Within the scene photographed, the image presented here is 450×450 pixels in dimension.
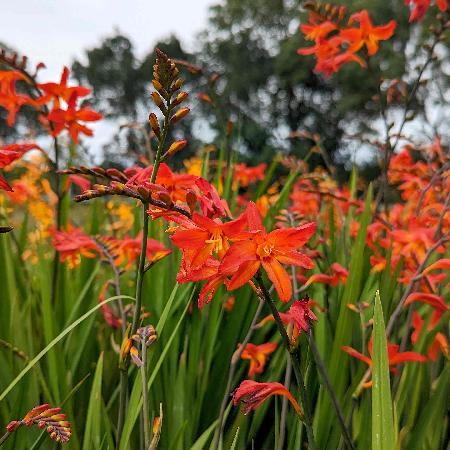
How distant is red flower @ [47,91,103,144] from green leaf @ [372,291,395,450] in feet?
3.72

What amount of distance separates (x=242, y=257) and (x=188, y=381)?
2.52 ft

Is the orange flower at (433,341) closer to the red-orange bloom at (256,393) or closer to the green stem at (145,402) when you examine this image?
the red-orange bloom at (256,393)

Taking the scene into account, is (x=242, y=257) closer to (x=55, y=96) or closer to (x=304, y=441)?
(x=304, y=441)

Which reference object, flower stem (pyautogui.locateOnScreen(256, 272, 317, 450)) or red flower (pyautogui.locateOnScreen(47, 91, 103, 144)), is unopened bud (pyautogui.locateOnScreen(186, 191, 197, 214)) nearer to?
flower stem (pyautogui.locateOnScreen(256, 272, 317, 450))

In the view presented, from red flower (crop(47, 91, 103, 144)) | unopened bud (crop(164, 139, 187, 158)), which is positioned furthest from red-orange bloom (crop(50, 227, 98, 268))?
unopened bud (crop(164, 139, 187, 158))

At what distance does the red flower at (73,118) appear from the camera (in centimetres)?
163

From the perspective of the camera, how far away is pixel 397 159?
287 cm

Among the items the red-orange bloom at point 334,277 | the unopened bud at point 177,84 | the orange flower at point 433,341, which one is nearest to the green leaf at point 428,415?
the orange flower at point 433,341

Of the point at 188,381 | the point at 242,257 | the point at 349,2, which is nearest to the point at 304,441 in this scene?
the point at 188,381

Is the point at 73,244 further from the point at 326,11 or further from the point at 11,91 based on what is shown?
the point at 326,11

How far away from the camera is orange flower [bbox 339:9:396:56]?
2133 mm

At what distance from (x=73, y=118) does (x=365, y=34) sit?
1160 millimetres

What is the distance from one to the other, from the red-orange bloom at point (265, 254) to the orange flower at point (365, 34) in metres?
1.53

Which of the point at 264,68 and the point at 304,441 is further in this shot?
the point at 264,68
